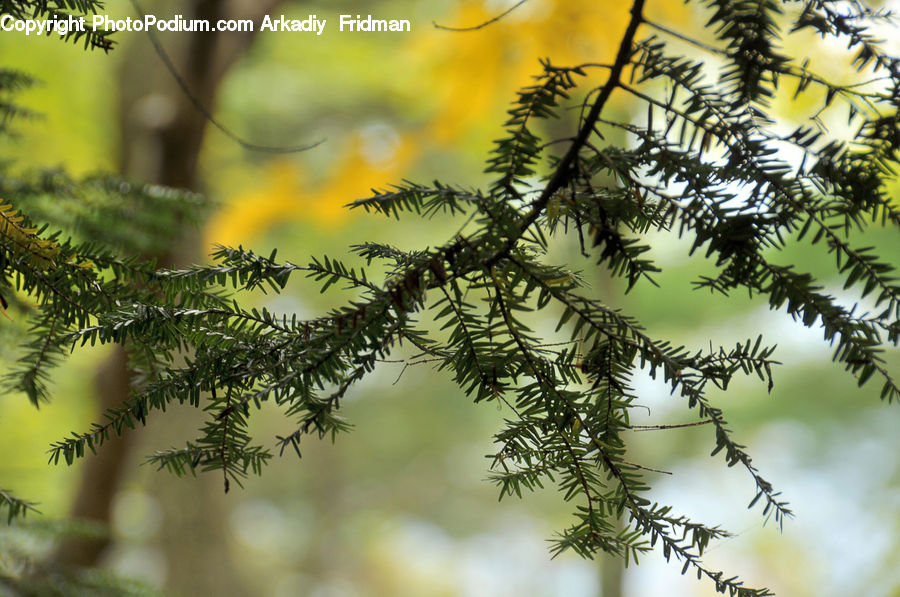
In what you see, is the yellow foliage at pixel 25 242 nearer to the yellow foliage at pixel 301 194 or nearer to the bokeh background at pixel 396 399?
the bokeh background at pixel 396 399

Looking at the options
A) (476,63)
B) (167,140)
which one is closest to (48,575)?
(167,140)

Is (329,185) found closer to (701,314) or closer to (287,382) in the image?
(701,314)

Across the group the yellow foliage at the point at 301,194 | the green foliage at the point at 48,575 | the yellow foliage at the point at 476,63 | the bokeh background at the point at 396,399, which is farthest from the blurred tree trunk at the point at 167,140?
the yellow foliage at the point at 301,194

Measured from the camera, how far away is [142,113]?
1.39m

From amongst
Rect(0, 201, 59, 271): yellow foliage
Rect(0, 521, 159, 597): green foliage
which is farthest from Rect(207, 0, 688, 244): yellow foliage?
Rect(0, 201, 59, 271): yellow foliage

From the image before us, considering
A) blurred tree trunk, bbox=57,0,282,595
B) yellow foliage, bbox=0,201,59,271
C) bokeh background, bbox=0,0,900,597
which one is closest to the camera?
yellow foliage, bbox=0,201,59,271

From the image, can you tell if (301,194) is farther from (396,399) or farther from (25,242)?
(396,399)

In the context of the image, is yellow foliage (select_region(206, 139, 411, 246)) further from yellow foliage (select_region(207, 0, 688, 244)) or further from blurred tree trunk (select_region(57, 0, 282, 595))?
blurred tree trunk (select_region(57, 0, 282, 595))

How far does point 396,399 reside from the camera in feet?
18.7

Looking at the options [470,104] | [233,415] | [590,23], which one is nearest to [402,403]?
[470,104]

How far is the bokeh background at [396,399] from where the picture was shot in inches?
71.6

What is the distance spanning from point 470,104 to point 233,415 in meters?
1.82

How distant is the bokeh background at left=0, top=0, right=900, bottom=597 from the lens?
5.97 ft

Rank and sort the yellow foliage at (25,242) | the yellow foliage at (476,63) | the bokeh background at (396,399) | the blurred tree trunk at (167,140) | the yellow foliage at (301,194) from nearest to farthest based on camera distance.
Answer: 1. the yellow foliage at (25,242)
2. the blurred tree trunk at (167,140)
3. the yellow foliage at (476,63)
4. the bokeh background at (396,399)
5. the yellow foliage at (301,194)
